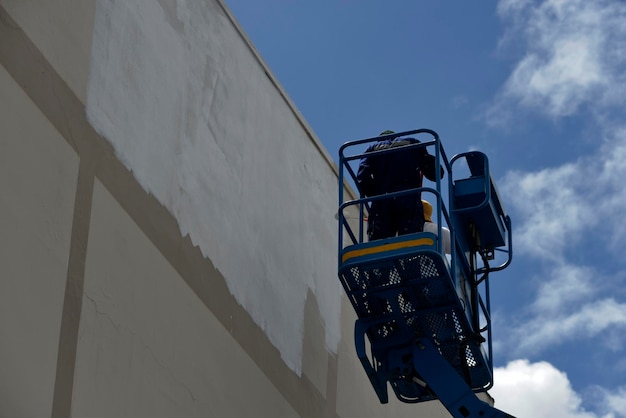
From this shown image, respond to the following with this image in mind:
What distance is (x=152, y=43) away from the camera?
10023 mm

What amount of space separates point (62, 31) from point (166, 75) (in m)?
1.59

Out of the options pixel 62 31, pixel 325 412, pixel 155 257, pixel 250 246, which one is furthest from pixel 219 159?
pixel 325 412

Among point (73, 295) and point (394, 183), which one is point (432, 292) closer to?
point (394, 183)

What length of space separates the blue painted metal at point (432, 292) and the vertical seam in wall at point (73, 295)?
9.55 ft

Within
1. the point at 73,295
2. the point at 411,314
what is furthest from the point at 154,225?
the point at 411,314

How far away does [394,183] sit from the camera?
37.9ft

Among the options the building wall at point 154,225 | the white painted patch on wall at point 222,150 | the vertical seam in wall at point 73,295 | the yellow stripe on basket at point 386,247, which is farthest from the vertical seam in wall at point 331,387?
the vertical seam in wall at point 73,295

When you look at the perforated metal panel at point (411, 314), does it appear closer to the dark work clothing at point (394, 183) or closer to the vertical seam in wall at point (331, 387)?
the dark work clothing at point (394, 183)

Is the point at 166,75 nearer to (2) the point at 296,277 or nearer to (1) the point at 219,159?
(1) the point at 219,159

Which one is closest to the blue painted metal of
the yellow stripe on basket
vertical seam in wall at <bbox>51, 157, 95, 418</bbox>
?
the yellow stripe on basket

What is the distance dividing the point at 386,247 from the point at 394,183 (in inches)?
49.0

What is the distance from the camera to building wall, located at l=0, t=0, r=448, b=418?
7.84 m

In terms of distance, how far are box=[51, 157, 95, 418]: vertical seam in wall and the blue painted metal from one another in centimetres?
291

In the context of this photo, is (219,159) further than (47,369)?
Yes
